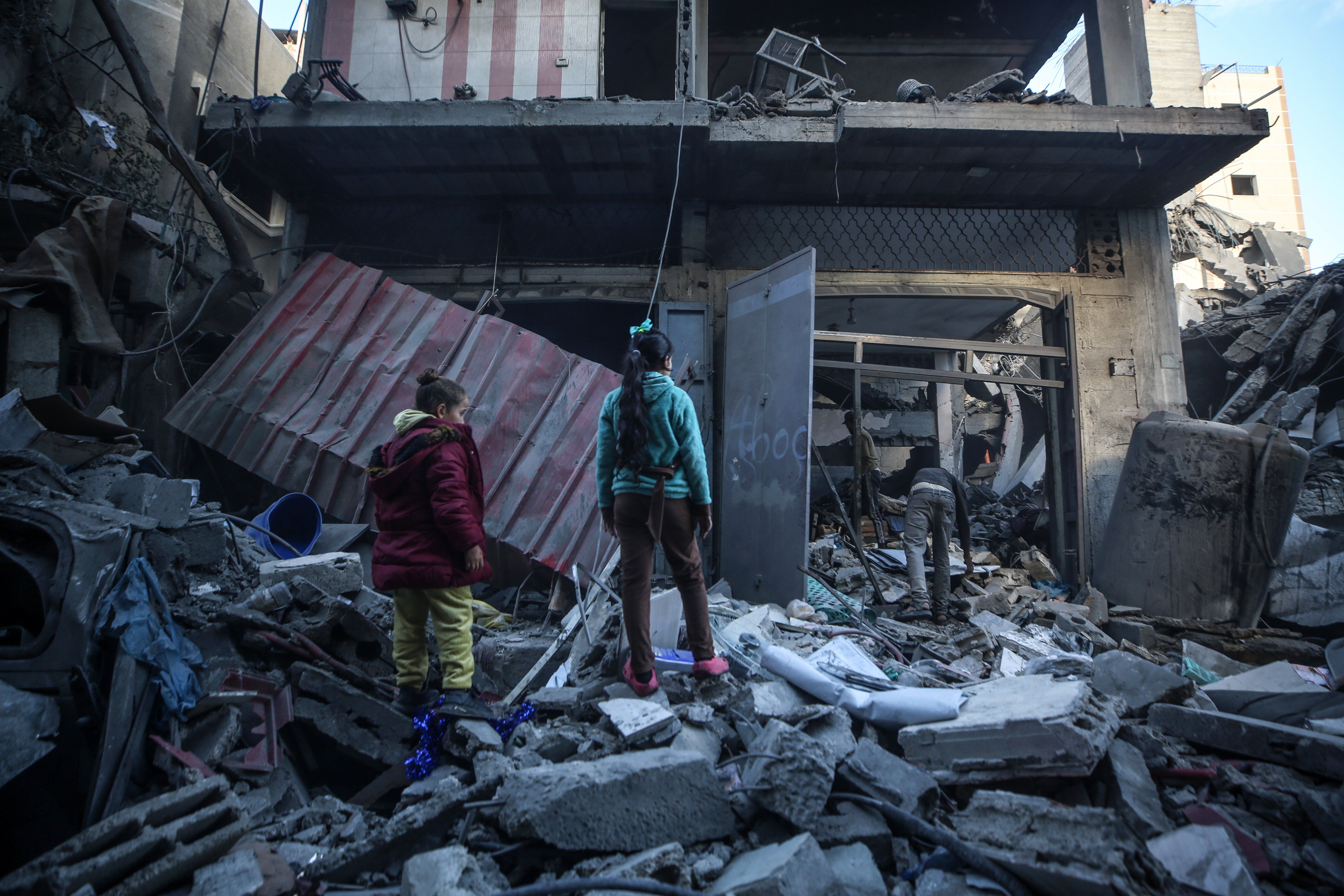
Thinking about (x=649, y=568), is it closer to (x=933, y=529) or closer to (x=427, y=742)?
(x=427, y=742)

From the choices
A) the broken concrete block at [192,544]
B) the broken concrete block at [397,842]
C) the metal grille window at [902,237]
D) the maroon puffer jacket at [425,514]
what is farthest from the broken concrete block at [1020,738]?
the metal grille window at [902,237]

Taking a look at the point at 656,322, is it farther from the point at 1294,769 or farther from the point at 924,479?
the point at 1294,769

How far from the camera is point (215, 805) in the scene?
207cm

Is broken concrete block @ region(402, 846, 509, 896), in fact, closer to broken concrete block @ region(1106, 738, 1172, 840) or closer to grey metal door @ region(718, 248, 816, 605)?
broken concrete block @ region(1106, 738, 1172, 840)

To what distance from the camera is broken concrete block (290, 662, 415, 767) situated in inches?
110

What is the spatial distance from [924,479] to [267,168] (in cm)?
699

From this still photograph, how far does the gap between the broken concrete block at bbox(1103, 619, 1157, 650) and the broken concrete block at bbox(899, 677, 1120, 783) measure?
8.91ft

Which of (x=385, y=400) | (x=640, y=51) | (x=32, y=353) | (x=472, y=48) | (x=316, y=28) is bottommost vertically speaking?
(x=385, y=400)

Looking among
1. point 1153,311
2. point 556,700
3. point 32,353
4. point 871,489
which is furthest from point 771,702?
point 1153,311

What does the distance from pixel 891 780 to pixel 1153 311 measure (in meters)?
6.56

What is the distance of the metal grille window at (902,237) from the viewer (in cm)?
658

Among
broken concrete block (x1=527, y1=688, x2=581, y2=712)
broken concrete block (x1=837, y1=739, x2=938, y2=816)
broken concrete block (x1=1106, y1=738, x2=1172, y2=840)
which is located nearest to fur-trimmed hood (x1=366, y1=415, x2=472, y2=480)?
broken concrete block (x1=527, y1=688, x2=581, y2=712)

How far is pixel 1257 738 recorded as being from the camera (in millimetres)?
2355

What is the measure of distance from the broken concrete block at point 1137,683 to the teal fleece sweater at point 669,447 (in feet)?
6.74
